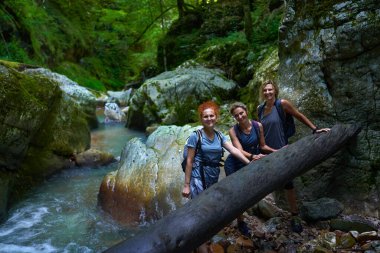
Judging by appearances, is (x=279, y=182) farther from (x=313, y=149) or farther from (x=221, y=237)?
(x=221, y=237)

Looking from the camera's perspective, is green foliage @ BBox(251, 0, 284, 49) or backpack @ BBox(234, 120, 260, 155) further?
green foliage @ BBox(251, 0, 284, 49)

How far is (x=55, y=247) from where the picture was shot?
16.8ft

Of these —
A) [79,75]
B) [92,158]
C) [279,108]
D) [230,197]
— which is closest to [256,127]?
[279,108]

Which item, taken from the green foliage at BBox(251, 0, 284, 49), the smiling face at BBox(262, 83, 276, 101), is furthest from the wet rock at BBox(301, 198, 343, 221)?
the green foliage at BBox(251, 0, 284, 49)

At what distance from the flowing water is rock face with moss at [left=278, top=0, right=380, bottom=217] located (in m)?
3.04

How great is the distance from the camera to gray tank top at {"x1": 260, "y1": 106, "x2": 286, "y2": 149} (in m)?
4.66

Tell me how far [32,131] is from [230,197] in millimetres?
4843

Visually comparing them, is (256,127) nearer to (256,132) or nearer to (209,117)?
(256,132)

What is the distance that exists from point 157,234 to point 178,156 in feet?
11.7

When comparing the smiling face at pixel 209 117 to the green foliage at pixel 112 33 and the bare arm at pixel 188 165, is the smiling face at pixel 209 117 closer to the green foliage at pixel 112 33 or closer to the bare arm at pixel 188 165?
the bare arm at pixel 188 165

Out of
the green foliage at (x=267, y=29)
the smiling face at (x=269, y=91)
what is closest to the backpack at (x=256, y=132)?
the smiling face at (x=269, y=91)

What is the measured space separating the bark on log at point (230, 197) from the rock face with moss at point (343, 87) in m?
0.31

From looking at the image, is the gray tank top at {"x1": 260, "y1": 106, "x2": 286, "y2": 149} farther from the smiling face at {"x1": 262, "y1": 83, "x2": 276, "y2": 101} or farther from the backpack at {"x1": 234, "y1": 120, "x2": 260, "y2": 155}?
the backpack at {"x1": 234, "y1": 120, "x2": 260, "y2": 155}

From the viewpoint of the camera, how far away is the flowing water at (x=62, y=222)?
17.0ft
